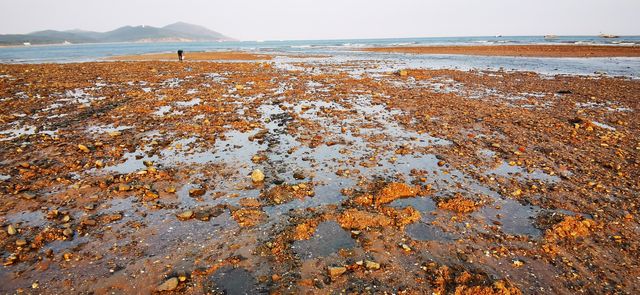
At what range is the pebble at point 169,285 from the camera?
206 inches

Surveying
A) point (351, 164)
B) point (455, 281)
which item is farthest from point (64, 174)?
point (455, 281)

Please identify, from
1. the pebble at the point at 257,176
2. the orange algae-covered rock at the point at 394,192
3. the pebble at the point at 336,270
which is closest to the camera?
the pebble at the point at 336,270

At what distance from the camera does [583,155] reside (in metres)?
10.9

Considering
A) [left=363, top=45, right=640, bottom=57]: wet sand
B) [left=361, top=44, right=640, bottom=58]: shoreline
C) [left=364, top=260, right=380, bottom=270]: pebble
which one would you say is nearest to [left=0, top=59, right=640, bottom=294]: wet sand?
[left=364, top=260, right=380, bottom=270]: pebble

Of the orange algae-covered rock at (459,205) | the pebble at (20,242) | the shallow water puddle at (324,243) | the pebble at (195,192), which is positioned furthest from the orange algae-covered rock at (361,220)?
the pebble at (20,242)

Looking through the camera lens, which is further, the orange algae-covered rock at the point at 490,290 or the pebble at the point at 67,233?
the pebble at the point at 67,233

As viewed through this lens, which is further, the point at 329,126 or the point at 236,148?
the point at 329,126

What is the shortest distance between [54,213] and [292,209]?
5.25m

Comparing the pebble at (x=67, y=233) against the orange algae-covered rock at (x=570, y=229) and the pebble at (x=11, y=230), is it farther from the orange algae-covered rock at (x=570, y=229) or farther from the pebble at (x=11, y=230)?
the orange algae-covered rock at (x=570, y=229)

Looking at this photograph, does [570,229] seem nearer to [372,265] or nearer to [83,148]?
[372,265]

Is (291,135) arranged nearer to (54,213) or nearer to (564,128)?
(54,213)

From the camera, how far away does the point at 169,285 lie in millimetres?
5266

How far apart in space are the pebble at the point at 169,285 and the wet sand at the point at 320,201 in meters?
0.02

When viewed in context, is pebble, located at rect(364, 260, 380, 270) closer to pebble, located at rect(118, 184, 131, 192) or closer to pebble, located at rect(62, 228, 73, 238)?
pebble, located at rect(62, 228, 73, 238)
